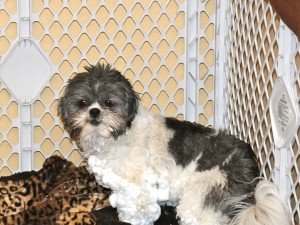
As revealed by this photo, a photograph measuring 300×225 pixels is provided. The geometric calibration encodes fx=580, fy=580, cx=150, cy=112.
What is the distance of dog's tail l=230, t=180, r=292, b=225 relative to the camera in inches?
102

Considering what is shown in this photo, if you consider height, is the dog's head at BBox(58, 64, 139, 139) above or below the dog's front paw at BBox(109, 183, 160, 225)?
above

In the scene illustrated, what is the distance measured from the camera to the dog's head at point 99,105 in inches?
116

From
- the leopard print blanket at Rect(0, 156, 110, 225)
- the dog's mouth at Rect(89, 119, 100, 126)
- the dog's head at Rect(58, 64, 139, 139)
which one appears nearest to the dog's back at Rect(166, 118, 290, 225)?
the dog's head at Rect(58, 64, 139, 139)

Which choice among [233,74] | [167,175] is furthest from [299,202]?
[233,74]

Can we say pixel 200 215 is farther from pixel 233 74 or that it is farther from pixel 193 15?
pixel 193 15

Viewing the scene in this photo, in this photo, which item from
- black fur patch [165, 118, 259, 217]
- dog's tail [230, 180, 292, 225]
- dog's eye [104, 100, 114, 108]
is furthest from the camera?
dog's eye [104, 100, 114, 108]

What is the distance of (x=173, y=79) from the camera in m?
4.02

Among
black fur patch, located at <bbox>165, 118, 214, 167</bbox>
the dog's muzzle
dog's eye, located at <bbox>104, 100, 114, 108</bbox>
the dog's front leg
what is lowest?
the dog's front leg

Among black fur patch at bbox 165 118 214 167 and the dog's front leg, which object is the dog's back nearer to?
black fur patch at bbox 165 118 214 167

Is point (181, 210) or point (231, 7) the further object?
point (231, 7)

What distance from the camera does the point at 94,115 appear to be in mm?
2920

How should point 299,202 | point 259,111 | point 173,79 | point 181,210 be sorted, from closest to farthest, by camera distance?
point 299,202, point 181,210, point 259,111, point 173,79

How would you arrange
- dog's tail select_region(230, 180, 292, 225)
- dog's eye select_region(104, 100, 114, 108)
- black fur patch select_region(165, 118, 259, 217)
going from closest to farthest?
dog's tail select_region(230, 180, 292, 225)
black fur patch select_region(165, 118, 259, 217)
dog's eye select_region(104, 100, 114, 108)

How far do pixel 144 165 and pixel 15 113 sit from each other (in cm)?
126
